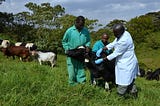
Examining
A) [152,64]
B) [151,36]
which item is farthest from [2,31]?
[151,36]

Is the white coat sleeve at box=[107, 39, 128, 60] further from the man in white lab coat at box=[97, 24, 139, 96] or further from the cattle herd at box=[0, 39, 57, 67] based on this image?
the cattle herd at box=[0, 39, 57, 67]

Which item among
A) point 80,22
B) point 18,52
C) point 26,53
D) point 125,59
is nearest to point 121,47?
point 125,59

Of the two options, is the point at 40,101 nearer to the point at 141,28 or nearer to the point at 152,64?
the point at 152,64

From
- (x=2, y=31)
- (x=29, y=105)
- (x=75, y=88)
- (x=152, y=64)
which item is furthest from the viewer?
(x=152, y=64)

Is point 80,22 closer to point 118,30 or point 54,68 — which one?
point 118,30

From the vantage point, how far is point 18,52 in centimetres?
2548

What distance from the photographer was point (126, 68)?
9.75m

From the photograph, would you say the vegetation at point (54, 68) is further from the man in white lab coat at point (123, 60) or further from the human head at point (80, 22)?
the human head at point (80, 22)

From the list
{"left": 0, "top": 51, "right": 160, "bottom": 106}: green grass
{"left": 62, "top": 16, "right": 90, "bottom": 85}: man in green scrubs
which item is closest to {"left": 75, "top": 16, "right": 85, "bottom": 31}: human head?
{"left": 62, "top": 16, "right": 90, "bottom": 85}: man in green scrubs

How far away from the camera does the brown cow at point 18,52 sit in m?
25.4

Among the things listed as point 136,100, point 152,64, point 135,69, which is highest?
point 135,69

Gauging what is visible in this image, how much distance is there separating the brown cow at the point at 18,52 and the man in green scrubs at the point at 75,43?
48.9 ft

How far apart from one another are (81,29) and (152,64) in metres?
32.3

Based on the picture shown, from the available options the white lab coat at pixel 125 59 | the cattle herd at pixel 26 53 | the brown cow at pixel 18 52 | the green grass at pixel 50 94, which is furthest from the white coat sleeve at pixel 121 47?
the brown cow at pixel 18 52
